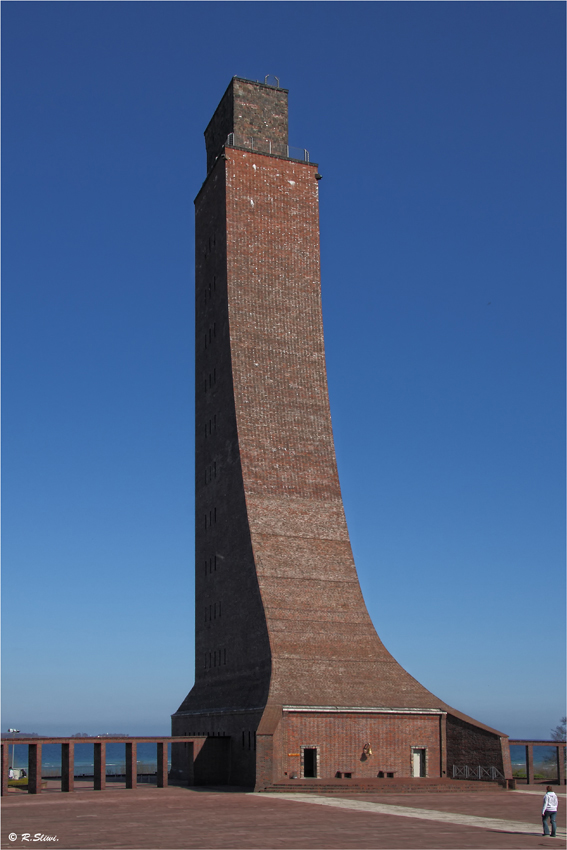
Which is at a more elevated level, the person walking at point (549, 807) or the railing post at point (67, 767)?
the person walking at point (549, 807)

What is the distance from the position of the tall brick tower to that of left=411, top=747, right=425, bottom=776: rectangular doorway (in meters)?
0.05

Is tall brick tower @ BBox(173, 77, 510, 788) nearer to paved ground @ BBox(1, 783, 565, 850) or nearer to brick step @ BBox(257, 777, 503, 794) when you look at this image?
brick step @ BBox(257, 777, 503, 794)

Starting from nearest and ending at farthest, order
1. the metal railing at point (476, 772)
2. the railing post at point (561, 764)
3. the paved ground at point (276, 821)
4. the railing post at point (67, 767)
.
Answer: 1. the paved ground at point (276, 821)
2. the railing post at point (67, 767)
3. the metal railing at point (476, 772)
4. the railing post at point (561, 764)

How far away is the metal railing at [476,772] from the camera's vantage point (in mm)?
29953

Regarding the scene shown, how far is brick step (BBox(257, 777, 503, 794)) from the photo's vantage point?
27.7 meters

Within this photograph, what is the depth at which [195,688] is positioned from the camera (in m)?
37.4

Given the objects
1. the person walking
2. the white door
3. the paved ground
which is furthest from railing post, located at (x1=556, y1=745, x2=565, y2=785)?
the person walking

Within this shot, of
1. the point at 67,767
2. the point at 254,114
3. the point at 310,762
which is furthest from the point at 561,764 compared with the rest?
the point at 254,114

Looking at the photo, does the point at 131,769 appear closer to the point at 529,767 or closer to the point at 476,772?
the point at 476,772

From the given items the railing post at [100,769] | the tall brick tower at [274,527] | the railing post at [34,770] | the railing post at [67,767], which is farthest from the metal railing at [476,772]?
the railing post at [34,770]

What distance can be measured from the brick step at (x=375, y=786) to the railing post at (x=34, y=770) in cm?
700

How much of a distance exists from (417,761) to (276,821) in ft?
43.8

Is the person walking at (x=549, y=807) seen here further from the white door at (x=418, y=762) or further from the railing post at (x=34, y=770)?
the railing post at (x=34, y=770)

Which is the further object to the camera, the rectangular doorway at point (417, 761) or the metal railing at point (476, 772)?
the rectangular doorway at point (417, 761)
